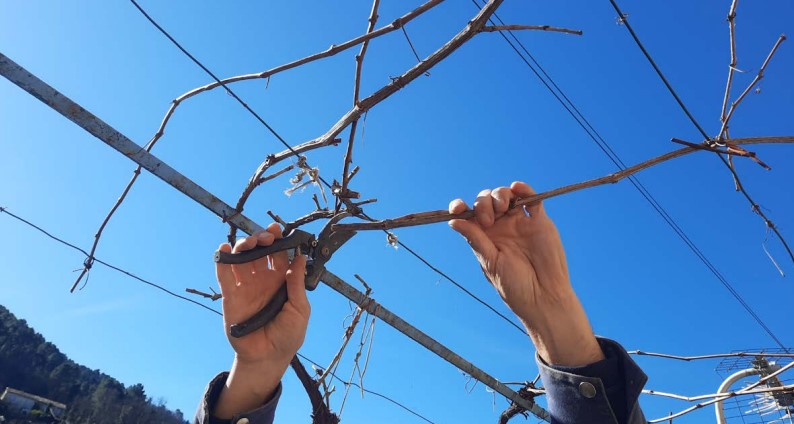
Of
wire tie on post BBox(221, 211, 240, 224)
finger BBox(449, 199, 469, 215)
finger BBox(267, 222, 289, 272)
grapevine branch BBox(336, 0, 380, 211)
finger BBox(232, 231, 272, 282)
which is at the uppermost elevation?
grapevine branch BBox(336, 0, 380, 211)

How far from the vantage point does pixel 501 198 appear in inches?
41.8

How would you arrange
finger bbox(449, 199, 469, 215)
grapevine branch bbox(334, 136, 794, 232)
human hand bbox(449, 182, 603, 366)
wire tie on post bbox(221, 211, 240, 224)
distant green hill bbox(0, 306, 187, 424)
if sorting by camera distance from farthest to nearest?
distant green hill bbox(0, 306, 187, 424) < wire tie on post bbox(221, 211, 240, 224) < human hand bbox(449, 182, 603, 366) < finger bbox(449, 199, 469, 215) < grapevine branch bbox(334, 136, 794, 232)

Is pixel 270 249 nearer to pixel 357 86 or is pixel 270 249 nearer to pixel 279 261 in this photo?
pixel 279 261

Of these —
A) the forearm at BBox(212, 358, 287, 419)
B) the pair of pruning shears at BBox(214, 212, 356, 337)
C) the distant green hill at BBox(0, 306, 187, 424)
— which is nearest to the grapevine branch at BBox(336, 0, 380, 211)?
the pair of pruning shears at BBox(214, 212, 356, 337)

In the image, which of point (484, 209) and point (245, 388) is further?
point (245, 388)

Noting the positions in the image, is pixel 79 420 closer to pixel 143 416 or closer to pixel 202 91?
pixel 143 416

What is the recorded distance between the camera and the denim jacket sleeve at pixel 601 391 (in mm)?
1101

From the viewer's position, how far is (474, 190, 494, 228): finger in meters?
1.06

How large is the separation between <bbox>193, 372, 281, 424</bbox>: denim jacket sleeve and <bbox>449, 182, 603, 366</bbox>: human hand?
662 mm

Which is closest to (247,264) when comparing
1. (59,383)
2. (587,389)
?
(587,389)

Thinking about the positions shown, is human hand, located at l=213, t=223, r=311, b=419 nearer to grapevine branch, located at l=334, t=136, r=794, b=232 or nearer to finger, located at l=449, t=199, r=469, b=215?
grapevine branch, located at l=334, t=136, r=794, b=232

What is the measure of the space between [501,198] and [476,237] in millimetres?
109

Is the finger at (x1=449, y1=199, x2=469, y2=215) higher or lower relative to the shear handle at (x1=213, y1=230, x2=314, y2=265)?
higher

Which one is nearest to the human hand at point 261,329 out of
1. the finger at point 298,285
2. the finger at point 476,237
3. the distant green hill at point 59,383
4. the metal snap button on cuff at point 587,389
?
the finger at point 298,285
